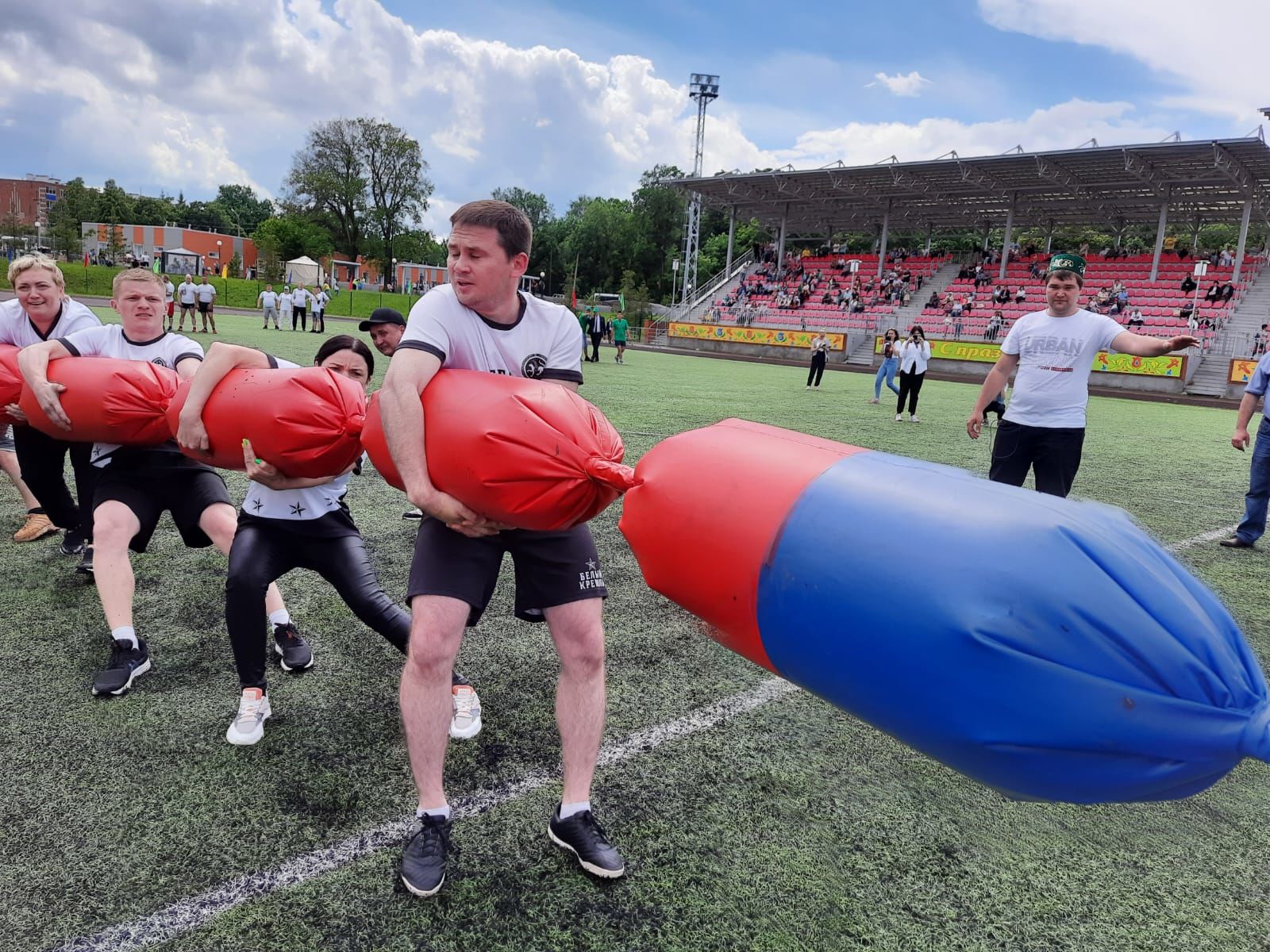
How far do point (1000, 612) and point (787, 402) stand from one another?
14.5 metres

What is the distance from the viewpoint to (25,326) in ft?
14.0

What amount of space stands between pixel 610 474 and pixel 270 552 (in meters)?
1.65

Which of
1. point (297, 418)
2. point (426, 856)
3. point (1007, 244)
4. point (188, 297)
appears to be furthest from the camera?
point (1007, 244)

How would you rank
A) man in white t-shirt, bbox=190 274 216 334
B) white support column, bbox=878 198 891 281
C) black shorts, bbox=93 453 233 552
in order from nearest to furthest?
1. black shorts, bbox=93 453 233 552
2. man in white t-shirt, bbox=190 274 216 334
3. white support column, bbox=878 198 891 281

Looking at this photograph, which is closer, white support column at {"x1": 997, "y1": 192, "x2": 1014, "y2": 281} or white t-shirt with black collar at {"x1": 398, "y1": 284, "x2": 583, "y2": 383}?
white t-shirt with black collar at {"x1": 398, "y1": 284, "x2": 583, "y2": 383}

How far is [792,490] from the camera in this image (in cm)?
167

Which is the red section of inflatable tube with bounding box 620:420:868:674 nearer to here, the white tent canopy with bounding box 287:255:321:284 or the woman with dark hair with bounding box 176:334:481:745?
the woman with dark hair with bounding box 176:334:481:745

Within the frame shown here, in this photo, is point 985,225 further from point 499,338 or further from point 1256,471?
point 499,338

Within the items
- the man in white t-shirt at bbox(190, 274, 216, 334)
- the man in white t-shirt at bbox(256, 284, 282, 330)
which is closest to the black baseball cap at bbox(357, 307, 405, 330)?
the man in white t-shirt at bbox(190, 274, 216, 334)

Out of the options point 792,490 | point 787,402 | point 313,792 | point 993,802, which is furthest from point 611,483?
point 787,402

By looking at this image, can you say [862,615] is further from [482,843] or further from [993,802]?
[993,802]

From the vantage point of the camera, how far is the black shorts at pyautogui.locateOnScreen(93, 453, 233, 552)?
3.46 metres

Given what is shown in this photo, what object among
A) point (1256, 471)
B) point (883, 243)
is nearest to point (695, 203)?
point (883, 243)

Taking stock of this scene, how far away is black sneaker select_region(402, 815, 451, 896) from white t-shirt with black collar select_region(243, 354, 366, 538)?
128cm
